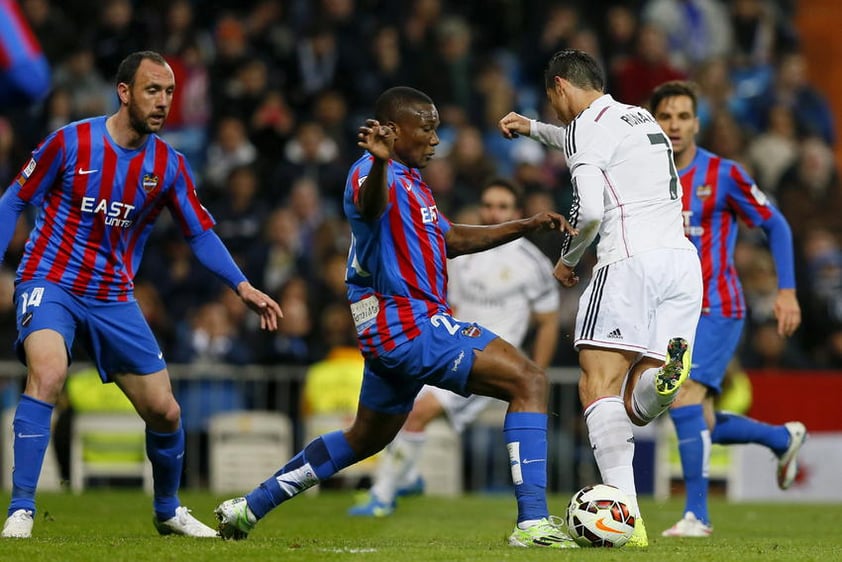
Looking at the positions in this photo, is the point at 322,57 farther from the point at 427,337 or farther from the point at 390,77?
the point at 427,337

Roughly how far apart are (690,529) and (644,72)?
10218 mm

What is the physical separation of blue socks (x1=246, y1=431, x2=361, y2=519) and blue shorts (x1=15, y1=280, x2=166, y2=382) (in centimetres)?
104

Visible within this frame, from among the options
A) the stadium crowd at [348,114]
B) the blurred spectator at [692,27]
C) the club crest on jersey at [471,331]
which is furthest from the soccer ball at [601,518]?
the blurred spectator at [692,27]

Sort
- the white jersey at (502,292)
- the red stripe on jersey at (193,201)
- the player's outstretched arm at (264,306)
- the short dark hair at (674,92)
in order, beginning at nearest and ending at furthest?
the player's outstretched arm at (264,306) → the red stripe on jersey at (193,201) → the short dark hair at (674,92) → the white jersey at (502,292)

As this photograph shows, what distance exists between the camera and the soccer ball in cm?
750

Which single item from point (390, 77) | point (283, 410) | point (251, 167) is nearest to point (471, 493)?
point (283, 410)

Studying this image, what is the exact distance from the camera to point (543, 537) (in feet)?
25.2

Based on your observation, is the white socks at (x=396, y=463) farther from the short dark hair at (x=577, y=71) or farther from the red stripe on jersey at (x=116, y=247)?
the short dark hair at (x=577, y=71)

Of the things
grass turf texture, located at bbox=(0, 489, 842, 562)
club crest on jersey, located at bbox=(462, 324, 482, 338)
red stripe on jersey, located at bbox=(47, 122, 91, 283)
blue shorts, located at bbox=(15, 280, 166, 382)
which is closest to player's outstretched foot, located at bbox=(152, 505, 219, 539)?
grass turf texture, located at bbox=(0, 489, 842, 562)

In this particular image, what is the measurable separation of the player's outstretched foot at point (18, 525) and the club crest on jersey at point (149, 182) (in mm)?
1935

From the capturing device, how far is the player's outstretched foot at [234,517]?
8.15 meters

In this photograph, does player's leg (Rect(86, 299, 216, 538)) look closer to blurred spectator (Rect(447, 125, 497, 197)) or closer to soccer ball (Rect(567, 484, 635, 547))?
soccer ball (Rect(567, 484, 635, 547))

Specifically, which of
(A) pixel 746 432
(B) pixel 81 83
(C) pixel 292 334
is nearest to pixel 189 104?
(B) pixel 81 83

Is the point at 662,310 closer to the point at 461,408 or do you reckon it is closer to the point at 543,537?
the point at 543,537
